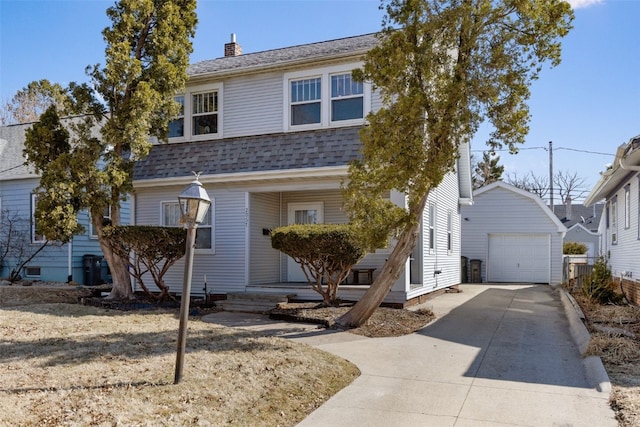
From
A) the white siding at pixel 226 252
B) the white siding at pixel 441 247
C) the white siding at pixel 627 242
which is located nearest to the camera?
the white siding at pixel 627 242

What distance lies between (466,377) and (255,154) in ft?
25.6

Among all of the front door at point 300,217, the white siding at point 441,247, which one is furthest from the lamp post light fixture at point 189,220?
the front door at point 300,217

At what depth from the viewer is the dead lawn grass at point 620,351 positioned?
4760mm

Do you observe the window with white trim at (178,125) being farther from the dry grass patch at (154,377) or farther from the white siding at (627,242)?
the white siding at (627,242)

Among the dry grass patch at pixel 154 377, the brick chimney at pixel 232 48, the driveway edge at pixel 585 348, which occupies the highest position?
the brick chimney at pixel 232 48

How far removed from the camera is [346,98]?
1151cm

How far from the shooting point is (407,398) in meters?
5.14

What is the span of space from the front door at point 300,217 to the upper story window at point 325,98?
7.44 ft

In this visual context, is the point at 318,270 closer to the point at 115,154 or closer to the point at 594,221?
the point at 115,154

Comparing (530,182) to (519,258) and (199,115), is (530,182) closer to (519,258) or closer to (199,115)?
(519,258)

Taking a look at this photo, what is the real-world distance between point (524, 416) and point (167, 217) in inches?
416

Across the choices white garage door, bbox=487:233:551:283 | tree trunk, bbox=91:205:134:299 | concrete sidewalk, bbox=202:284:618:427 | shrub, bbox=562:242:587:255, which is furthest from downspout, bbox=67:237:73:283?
shrub, bbox=562:242:587:255

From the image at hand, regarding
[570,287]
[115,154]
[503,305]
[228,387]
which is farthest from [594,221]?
[228,387]

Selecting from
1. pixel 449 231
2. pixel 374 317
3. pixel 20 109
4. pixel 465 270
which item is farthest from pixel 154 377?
→ pixel 20 109
